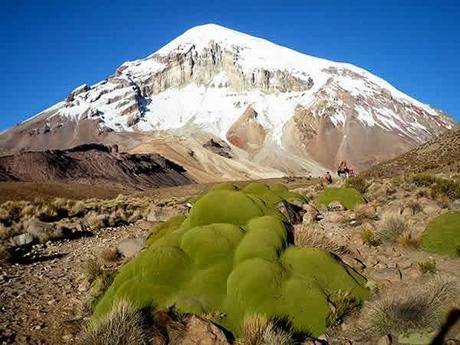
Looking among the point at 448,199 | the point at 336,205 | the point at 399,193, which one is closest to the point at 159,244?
the point at 336,205

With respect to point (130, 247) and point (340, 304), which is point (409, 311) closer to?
point (340, 304)

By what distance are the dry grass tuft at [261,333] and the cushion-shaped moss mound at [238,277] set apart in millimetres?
440

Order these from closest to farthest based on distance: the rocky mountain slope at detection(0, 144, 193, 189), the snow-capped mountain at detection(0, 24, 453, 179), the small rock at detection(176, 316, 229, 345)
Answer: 1. the small rock at detection(176, 316, 229, 345)
2. the rocky mountain slope at detection(0, 144, 193, 189)
3. the snow-capped mountain at detection(0, 24, 453, 179)

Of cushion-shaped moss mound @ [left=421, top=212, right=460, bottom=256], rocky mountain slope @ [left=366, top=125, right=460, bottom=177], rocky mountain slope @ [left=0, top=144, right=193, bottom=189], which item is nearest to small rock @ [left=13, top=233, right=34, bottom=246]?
cushion-shaped moss mound @ [left=421, top=212, right=460, bottom=256]

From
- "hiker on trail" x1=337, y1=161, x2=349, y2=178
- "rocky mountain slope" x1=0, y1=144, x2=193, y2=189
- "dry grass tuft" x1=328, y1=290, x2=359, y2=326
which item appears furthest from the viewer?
"rocky mountain slope" x1=0, y1=144, x2=193, y2=189

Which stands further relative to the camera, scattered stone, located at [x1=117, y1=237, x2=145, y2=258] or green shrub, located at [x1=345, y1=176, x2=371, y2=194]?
green shrub, located at [x1=345, y1=176, x2=371, y2=194]

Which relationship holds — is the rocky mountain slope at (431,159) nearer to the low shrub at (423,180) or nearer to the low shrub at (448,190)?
the low shrub at (423,180)

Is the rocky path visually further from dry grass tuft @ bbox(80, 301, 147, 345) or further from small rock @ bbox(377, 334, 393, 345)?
small rock @ bbox(377, 334, 393, 345)

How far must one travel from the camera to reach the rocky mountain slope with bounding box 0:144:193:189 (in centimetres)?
9131

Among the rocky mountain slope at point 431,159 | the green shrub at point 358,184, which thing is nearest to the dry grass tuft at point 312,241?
the green shrub at point 358,184

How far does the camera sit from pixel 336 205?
54.4 ft

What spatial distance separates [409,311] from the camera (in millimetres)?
7078

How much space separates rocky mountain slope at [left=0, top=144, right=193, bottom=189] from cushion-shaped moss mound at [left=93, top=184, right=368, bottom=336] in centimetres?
8314

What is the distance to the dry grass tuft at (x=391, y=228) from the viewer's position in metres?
10.8
